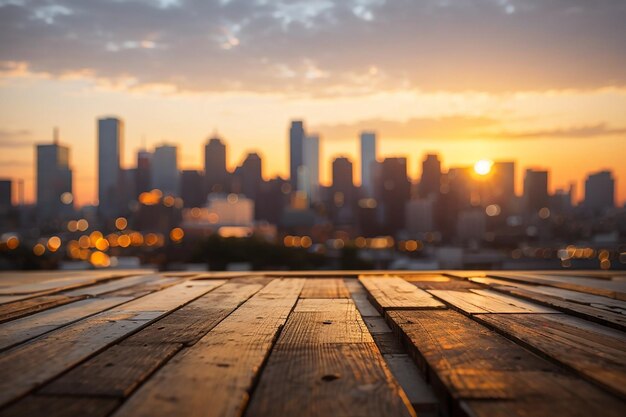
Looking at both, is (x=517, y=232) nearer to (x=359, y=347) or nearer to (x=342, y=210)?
(x=342, y=210)

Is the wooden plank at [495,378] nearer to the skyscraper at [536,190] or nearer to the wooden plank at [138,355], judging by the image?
the wooden plank at [138,355]

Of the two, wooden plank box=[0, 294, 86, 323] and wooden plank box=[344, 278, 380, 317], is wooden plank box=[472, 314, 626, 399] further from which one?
wooden plank box=[0, 294, 86, 323]

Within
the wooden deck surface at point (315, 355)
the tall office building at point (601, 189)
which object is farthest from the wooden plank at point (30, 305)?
the tall office building at point (601, 189)

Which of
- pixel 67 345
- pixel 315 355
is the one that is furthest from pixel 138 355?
pixel 315 355

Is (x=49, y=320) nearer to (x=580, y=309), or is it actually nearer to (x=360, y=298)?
(x=360, y=298)

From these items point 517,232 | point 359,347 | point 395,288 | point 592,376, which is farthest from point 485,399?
point 517,232

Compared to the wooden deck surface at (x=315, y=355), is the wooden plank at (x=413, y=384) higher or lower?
lower
